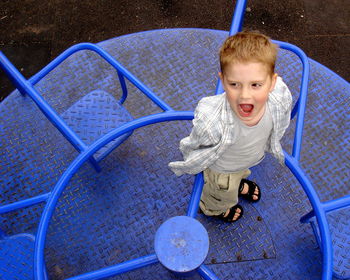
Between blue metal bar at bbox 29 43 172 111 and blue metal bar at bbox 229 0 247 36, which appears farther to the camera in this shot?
blue metal bar at bbox 29 43 172 111

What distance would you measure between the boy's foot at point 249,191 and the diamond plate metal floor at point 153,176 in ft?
0.15

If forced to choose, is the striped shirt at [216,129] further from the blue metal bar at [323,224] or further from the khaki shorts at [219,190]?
the khaki shorts at [219,190]

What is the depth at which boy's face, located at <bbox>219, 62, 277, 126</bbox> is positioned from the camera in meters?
0.96

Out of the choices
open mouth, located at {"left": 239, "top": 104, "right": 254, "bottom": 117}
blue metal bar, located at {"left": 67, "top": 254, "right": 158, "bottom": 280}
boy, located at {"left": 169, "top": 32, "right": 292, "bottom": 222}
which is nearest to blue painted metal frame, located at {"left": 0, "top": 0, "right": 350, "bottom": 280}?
blue metal bar, located at {"left": 67, "top": 254, "right": 158, "bottom": 280}

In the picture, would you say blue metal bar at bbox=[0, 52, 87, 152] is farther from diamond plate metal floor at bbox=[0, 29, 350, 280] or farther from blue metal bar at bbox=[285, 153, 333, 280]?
blue metal bar at bbox=[285, 153, 333, 280]

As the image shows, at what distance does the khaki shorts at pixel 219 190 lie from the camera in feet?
4.42

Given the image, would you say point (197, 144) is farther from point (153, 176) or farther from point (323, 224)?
point (153, 176)

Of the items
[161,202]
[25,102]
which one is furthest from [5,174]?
[161,202]

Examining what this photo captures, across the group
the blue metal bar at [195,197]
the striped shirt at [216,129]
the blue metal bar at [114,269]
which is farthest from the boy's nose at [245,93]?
the blue metal bar at [114,269]

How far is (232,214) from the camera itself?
5.38 feet

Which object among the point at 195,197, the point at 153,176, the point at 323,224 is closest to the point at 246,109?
the point at 195,197

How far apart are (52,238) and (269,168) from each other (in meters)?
1.10

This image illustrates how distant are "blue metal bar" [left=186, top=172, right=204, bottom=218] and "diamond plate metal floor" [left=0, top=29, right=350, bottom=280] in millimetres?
554

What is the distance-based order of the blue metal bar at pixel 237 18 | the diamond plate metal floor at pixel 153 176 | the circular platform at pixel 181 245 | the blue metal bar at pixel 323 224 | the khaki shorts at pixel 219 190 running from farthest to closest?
the diamond plate metal floor at pixel 153 176 → the khaki shorts at pixel 219 190 → the blue metal bar at pixel 237 18 → the blue metal bar at pixel 323 224 → the circular platform at pixel 181 245
